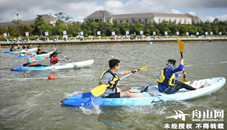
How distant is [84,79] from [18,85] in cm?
371

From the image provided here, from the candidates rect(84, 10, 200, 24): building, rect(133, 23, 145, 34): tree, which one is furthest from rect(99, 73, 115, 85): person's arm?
rect(84, 10, 200, 24): building

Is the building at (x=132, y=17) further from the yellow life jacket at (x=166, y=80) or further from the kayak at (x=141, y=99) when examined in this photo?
the yellow life jacket at (x=166, y=80)

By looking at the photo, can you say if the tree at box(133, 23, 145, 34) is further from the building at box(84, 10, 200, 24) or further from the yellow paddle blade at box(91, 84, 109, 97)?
the yellow paddle blade at box(91, 84, 109, 97)

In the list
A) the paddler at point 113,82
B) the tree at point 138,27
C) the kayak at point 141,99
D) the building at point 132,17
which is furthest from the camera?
the building at point 132,17

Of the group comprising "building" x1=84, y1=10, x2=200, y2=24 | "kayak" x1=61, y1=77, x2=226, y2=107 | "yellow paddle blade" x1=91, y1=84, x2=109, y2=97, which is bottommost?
"kayak" x1=61, y1=77, x2=226, y2=107

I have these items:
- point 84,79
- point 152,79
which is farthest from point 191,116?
point 84,79

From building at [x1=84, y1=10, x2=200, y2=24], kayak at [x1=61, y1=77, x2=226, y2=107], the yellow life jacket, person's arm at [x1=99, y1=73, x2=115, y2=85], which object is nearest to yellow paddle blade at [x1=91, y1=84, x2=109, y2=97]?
person's arm at [x1=99, y1=73, x2=115, y2=85]

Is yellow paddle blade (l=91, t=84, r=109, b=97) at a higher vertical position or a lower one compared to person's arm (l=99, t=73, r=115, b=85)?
lower

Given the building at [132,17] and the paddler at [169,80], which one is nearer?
the paddler at [169,80]

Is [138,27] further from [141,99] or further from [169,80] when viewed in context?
[141,99]

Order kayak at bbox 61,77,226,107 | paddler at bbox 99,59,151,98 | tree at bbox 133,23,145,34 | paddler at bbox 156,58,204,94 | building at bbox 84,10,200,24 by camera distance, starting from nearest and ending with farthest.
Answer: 1. paddler at bbox 99,59,151,98
2. paddler at bbox 156,58,204,94
3. kayak at bbox 61,77,226,107
4. tree at bbox 133,23,145,34
5. building at bbox 84,10,200,24

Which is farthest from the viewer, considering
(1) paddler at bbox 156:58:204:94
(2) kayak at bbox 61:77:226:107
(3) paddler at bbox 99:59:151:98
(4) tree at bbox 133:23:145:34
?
(4) tree at bbox 133:23:145:34

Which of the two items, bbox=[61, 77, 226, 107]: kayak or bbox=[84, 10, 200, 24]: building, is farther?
bbox=[84, 10, 200, 24]: building

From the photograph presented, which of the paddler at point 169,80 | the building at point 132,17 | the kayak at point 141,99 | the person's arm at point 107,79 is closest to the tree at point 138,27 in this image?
the building at point 132,17
